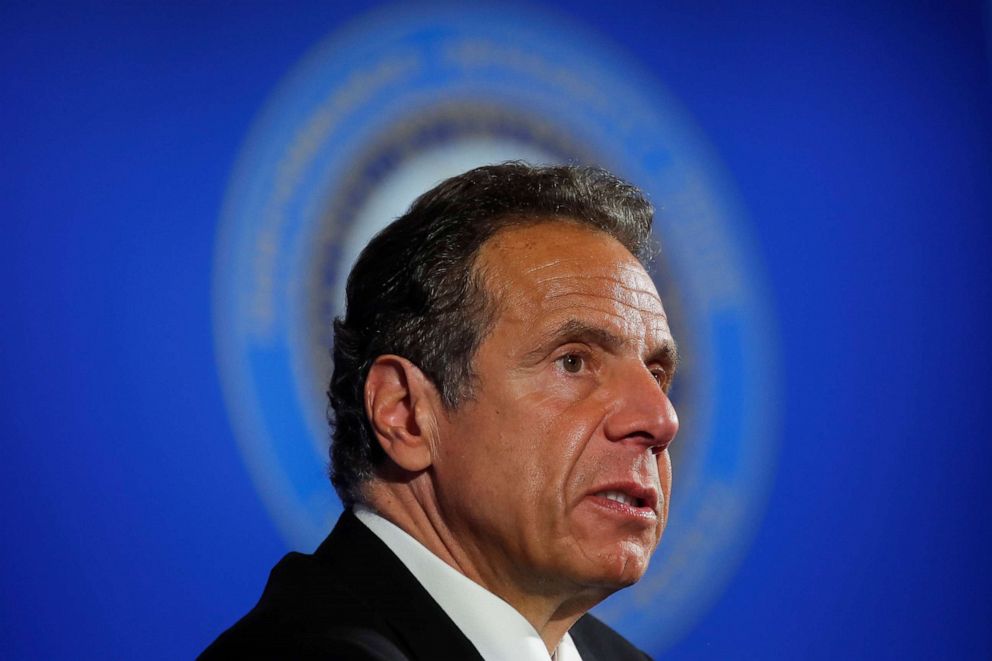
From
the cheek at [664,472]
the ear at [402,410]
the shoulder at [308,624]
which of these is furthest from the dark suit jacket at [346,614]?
the cheek at [664,472]

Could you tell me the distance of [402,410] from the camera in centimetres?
155

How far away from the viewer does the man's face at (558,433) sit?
4.69ft

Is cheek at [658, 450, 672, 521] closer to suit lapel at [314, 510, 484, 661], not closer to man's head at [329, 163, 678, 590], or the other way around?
man's head at [329, 163, 678, 590]

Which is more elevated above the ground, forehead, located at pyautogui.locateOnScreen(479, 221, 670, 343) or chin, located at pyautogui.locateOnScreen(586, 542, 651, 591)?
forehead, located at pyautogui.locateOnScreen(479, 221, 670, 343)

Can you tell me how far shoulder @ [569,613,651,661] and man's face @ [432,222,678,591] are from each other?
0.35m

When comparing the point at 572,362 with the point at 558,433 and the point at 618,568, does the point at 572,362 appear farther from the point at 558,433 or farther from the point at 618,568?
the point at 618,568

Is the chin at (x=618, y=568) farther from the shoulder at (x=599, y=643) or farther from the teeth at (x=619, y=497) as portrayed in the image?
the shoulder at (x=599, y=643)

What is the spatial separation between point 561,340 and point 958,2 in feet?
5.20

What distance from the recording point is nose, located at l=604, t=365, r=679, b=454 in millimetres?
1441

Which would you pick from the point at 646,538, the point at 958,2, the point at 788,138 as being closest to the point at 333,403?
the point at 646,538

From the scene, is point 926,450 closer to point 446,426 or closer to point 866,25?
point 866,25

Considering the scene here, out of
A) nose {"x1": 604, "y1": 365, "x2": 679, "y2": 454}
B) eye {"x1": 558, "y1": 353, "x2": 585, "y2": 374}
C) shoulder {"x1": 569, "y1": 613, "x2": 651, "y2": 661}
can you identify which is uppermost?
eye {"x1": 558, "y1": 353, "x2": 585, "y2": 374}

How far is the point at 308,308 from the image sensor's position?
2.12 meters

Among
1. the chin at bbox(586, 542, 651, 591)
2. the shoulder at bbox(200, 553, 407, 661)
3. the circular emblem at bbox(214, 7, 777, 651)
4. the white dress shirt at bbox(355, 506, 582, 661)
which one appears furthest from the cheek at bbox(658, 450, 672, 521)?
the circular emblem at bbox(214, 7, 777, 651)
